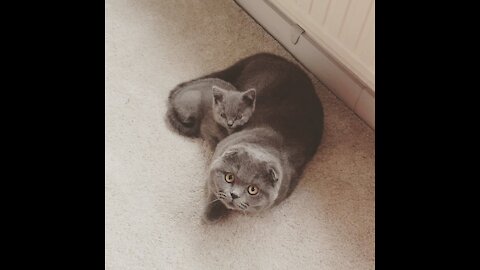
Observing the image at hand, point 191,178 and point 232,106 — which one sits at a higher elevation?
point 232,106

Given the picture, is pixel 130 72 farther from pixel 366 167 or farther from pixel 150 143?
pixel 366 167

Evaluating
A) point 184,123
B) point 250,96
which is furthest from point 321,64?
point 184,123

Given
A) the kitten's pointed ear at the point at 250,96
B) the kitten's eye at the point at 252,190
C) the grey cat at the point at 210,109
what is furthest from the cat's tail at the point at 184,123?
the kitten's eye at the point at 252,190

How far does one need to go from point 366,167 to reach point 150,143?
1.94 ft

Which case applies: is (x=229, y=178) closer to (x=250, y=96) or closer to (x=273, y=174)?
(x=273, y=174)

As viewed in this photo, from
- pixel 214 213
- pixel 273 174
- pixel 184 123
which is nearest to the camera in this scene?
pixel 273 174

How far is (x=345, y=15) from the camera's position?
1.12m

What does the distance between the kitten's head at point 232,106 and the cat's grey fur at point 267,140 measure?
0.03 metres

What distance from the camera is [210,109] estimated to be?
123 centimetres

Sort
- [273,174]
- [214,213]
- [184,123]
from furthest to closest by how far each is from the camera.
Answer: [184,123] → [214,213] → [273,174]

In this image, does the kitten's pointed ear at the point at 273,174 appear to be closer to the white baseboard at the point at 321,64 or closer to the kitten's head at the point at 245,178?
the kitten's head at the point at 245,178

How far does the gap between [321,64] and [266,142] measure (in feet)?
1.10
